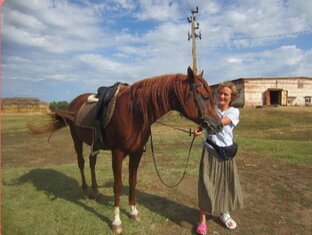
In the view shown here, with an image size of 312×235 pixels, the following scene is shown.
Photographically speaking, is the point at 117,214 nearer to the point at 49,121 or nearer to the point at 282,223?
the point at 282,223

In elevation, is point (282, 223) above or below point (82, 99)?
below

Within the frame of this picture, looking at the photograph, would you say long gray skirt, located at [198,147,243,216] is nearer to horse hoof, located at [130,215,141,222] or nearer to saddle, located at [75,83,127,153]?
horse hoof, located at [130,215,141,222]

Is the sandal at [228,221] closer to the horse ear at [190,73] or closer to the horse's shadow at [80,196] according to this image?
the horse's shadow at [80,196]

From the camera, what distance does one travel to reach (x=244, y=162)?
8.55 meters

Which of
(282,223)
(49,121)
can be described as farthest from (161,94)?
(49,121)

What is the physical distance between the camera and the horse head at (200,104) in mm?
3645

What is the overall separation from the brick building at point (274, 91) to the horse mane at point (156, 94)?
96.8 ft

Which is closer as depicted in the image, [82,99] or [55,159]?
[82,99]

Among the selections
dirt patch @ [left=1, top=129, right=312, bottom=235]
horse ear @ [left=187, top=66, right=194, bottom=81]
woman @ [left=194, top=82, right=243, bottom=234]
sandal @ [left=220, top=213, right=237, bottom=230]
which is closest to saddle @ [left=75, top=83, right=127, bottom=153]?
horse ear @ [left=187, top=66, right=194, bottom=81]

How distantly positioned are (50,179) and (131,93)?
155 inches

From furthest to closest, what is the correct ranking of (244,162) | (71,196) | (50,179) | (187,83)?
(244,162) < (50,179) < (71,196) < (187,83)

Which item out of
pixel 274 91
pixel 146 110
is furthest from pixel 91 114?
pixel 274 91

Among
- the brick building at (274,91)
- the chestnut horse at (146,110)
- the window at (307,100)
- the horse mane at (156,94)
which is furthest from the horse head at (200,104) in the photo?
the window at (307,100)

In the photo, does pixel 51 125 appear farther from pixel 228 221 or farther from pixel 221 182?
pixel 228 221
